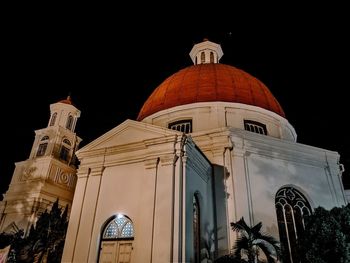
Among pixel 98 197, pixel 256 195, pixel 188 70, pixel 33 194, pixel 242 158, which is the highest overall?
pixel 188 70

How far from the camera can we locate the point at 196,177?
1324cm

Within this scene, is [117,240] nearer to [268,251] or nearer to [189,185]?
[189,185]

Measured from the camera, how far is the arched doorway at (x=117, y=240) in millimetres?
11267

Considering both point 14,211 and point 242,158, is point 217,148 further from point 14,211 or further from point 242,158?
point 14,211

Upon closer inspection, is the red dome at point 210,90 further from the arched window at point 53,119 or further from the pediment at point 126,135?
the arched window at point 53,119

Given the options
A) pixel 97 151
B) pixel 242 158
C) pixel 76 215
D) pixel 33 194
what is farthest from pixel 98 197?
pixel 33 194

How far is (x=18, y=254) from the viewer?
49.1 ft

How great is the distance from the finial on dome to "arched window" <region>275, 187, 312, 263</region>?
17900 millimetres

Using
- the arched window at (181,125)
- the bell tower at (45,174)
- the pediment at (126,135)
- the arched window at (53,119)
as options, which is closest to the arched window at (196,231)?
the pediment at (126,135)

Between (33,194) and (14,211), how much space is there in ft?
8.22

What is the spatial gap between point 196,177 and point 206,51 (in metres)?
20.1

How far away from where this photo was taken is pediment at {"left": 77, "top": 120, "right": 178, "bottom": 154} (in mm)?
13516

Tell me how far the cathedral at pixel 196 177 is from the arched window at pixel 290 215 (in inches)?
2.1

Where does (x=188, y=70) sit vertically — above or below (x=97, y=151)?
above
